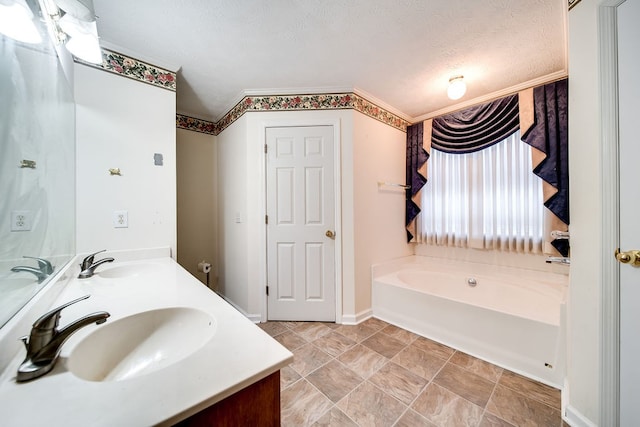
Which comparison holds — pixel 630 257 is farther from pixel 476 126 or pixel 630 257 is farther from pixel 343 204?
pixel 476 126

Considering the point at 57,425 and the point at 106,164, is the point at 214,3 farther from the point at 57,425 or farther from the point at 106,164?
the point at 57,425

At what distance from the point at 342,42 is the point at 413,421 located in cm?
235

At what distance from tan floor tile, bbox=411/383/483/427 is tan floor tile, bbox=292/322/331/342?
0.88 meters

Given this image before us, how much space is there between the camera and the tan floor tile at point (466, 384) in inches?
50.9

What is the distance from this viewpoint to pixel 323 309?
7.12 feet

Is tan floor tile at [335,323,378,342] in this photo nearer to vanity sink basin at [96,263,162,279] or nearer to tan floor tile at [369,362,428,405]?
tan floor tile at [369,362,428,405]

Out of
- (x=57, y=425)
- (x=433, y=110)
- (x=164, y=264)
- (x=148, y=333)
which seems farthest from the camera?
(x=433, y=110)

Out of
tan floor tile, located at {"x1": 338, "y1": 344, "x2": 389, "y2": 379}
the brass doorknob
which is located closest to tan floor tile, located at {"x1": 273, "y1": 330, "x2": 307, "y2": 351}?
tan floor tile, located at {"x1": 338, "y1": 344, "x2": 389, "y2": 379}

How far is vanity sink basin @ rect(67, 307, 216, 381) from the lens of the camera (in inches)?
25.0

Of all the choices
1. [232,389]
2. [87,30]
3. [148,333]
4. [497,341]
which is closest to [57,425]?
[232,389]

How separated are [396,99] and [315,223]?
157cm

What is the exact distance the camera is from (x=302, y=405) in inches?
49.0

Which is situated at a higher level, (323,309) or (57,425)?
(57,425)

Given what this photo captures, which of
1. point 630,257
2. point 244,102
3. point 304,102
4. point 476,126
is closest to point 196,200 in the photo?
point 244,102
